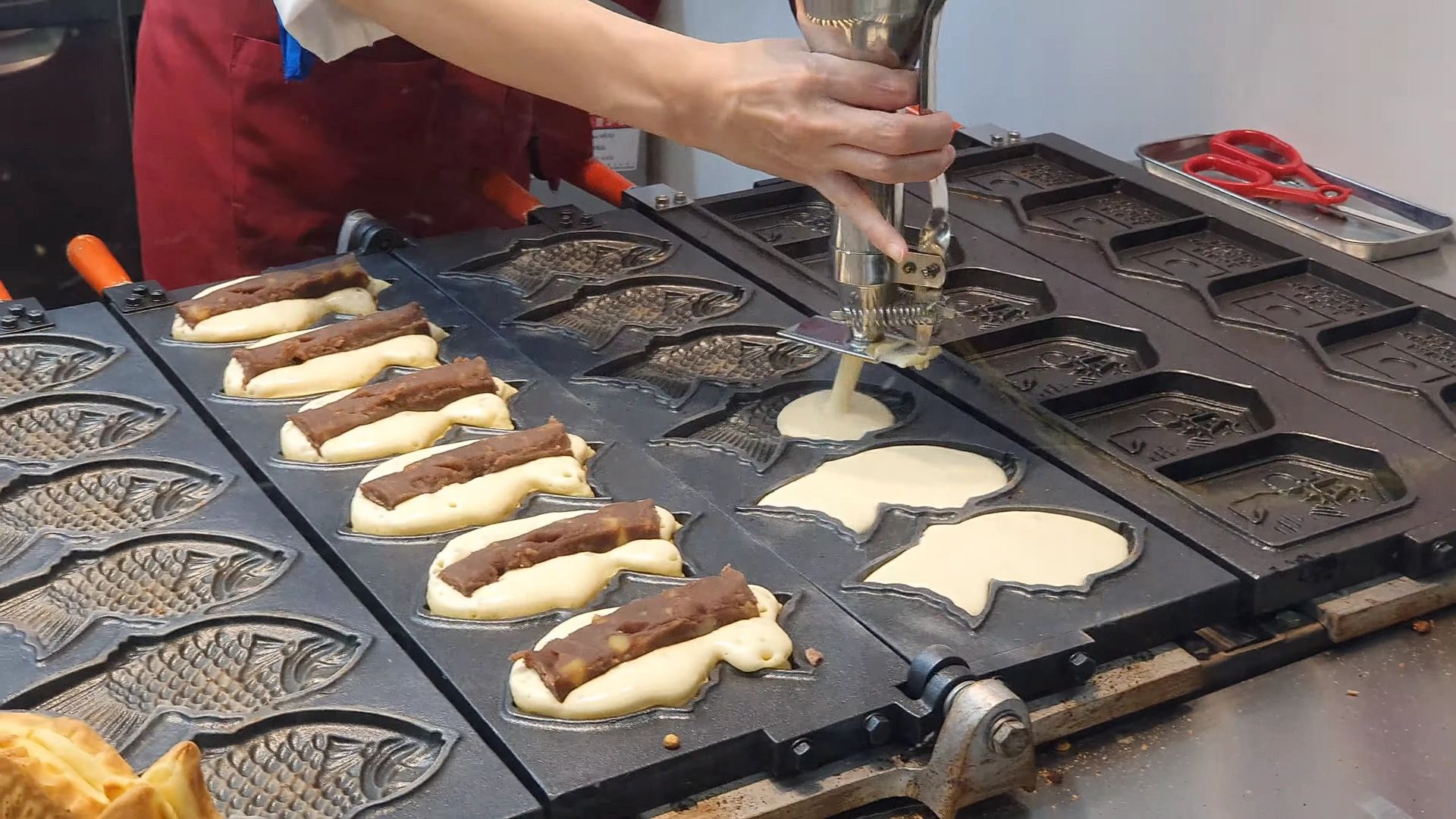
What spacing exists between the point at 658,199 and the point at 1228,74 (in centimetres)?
95

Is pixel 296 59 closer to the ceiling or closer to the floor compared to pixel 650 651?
closer to the ceiling

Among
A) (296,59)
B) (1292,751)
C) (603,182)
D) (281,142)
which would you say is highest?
(296,59)

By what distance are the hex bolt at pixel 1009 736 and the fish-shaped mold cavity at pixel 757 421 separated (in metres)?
0.52

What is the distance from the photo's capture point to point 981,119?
9.70ft

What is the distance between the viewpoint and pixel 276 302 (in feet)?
6.20

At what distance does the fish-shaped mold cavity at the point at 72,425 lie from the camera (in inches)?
62.7

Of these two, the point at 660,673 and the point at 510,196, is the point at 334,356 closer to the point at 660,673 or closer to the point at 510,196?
the point at 510,196

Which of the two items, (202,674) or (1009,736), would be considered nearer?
(1009,736)

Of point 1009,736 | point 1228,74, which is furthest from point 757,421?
point 1228,74

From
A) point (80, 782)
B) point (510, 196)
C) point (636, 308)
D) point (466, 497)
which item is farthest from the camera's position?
point (510, 196)

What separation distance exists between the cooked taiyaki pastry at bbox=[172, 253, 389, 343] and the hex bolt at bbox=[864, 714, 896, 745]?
0.99 m

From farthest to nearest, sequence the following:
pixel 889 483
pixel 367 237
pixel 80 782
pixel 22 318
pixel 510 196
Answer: pixel 510 196, pixel 367 237, pixel 22 318, pixel 889 483, pixel 80 782

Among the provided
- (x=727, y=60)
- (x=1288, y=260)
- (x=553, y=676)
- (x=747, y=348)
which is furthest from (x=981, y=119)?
(x=553, y=676)

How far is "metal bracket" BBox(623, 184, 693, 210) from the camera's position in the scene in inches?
87.7
